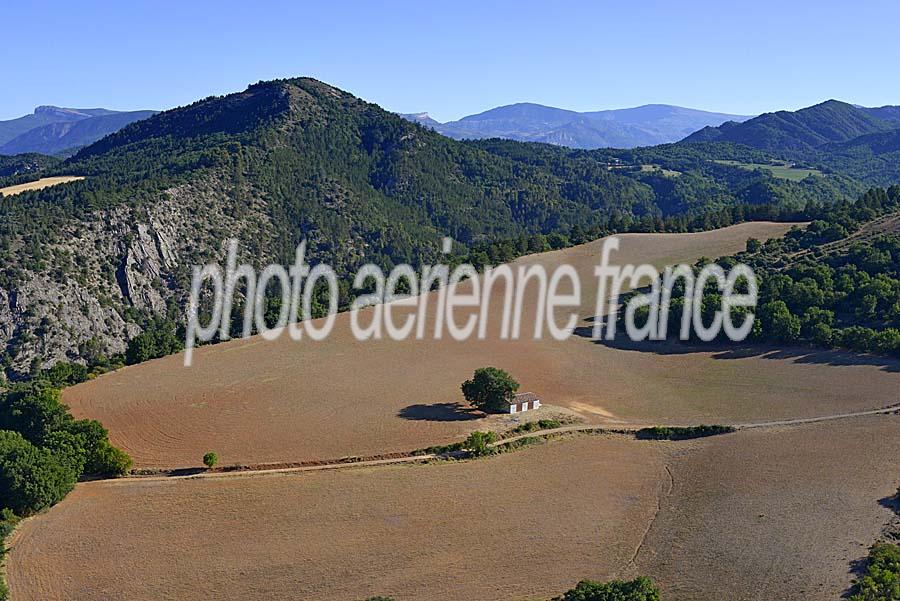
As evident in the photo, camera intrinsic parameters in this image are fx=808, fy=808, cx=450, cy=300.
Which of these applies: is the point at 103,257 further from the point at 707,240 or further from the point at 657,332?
the point at 707,240

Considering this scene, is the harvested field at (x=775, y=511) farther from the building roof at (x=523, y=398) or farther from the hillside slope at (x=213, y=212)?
the hillside slope at (x=213, y=212)

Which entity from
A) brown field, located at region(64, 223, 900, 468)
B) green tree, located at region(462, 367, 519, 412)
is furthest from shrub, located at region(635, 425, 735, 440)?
green tree, located at region(462, 367, 519, 412)

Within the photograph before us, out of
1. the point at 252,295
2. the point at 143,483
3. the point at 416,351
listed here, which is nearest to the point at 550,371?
the point at 416,351

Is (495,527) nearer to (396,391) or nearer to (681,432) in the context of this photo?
(681,432)

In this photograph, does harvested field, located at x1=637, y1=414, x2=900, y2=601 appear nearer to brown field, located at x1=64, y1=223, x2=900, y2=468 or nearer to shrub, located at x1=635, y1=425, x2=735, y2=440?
shrub, located at x1=635, y1=425, x2=735, y2=440

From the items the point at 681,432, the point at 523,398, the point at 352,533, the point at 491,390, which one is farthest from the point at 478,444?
the point at 681,432

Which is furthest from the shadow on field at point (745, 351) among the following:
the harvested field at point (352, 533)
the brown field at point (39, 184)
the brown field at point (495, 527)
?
the brown field at point (39, 184)
